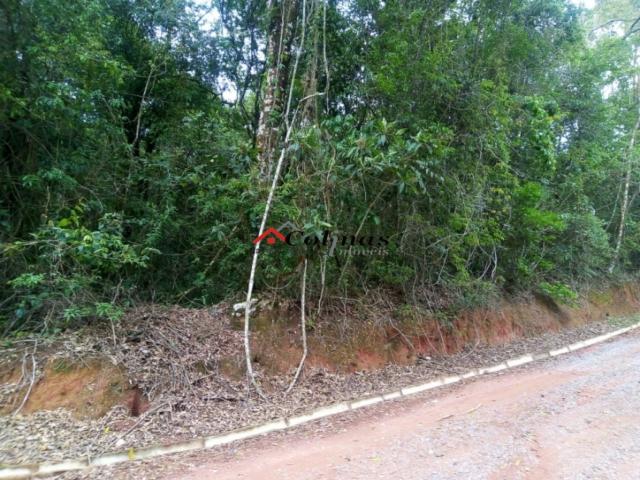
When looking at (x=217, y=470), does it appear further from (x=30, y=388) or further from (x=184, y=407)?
(x=30, y=388)

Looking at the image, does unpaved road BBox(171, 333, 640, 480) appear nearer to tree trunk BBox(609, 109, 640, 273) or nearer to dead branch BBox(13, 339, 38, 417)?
dead branch BBox(13, 339, 38, 417)

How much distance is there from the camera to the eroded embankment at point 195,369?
339cm

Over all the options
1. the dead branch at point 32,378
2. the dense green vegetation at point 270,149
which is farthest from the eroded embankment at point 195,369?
the dense green vegetation at point 270,149

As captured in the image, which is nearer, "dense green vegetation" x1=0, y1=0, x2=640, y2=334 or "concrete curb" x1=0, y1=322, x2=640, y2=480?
"concrete curb" x1=0, y1=322, x2=640, y2=480

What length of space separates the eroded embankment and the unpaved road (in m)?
0.64

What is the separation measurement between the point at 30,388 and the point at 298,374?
105 inches

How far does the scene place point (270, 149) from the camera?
5.55 m

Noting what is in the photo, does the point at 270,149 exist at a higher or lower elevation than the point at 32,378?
higher

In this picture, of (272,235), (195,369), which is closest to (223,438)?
(195,369)

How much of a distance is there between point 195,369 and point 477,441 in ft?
9.55

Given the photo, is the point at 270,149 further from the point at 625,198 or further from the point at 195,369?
the point at 625,198

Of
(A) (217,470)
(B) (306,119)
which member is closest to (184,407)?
(A) (217,470)

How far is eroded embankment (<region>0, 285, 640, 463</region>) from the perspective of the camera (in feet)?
Answer: 11.1

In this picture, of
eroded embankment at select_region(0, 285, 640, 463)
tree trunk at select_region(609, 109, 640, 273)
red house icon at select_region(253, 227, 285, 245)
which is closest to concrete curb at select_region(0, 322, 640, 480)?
eroded embankment at select_region(0, 285, 640, 463)
